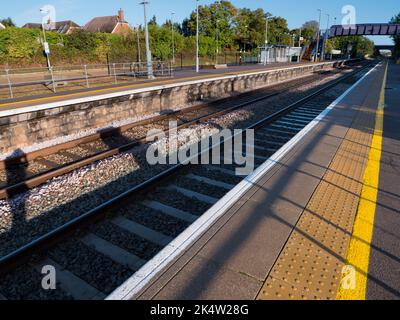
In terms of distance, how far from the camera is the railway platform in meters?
2.93

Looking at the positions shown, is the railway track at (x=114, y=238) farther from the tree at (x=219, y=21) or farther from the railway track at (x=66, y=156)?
the tree at (x=219, y=21)

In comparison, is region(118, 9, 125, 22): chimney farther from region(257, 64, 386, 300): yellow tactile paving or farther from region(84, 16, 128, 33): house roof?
region(257, 64, 386, 300): yellow tactile paving

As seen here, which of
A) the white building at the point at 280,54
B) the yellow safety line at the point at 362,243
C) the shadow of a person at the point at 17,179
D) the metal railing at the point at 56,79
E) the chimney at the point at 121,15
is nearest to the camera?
the yellow safety line at the point at 362,243

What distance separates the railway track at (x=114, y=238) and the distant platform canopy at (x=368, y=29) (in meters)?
86.1

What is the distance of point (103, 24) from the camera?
256 ft

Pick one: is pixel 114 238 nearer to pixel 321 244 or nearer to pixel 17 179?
pixel 321 244

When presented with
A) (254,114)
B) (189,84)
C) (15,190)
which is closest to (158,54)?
(189,84)

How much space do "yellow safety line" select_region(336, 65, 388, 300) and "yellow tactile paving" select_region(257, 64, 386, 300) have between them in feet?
0.19

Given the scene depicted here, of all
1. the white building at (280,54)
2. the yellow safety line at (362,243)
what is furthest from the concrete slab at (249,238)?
the white building at (280,54)

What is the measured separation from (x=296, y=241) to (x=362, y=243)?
31.6 inches

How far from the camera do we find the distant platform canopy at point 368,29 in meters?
73.9

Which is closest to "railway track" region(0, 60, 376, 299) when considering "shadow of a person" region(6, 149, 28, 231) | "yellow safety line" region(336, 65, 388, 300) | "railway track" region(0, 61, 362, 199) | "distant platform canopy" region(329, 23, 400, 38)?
"shadow of a person" region(6, 149, 28, 231)
